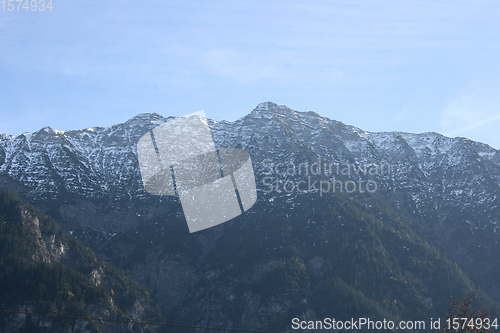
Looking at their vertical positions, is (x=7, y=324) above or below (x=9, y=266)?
below

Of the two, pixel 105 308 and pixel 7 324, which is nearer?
pixel 7 324

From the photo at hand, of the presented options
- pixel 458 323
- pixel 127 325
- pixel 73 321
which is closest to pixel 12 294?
pixel 73 321

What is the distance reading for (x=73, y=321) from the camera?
18038 centimetres

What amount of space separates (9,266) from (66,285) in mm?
24988

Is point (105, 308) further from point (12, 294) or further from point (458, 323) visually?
point (458, 323)

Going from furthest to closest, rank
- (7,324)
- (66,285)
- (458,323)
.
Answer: (66,285)
(7,324)
(458,323)

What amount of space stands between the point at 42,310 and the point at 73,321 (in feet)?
40.9

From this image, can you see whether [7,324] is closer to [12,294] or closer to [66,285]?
[12,294]

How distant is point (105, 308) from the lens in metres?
196

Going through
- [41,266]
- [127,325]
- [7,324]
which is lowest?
[127,325]

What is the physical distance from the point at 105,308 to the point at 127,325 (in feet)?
39.8

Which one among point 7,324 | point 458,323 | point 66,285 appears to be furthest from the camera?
point 66,285

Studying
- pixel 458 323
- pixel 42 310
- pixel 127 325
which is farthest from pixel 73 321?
pixel 458 323

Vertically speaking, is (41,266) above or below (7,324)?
above
